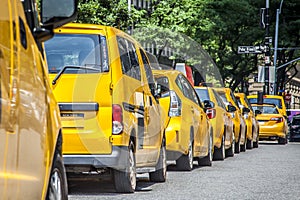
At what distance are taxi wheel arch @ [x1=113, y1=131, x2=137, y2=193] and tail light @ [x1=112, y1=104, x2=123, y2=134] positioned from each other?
15.9 inches

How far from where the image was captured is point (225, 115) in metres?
20.0

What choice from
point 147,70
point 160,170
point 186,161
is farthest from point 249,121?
point 147,70

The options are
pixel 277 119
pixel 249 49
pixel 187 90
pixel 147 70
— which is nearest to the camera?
pixel 147 70

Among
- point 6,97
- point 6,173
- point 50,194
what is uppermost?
point 6,97

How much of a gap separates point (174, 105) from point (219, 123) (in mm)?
4855

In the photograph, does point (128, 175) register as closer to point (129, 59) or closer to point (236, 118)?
point (129, 59)

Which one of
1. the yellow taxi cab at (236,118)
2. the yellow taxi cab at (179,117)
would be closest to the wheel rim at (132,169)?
the yellow taxi cab at (179,117)

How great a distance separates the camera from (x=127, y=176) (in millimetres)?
10375

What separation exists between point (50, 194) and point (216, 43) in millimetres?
45269

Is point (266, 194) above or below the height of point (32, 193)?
below

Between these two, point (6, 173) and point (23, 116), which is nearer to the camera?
point (6, 173)

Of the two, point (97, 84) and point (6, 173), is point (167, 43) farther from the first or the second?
point (6, 173)

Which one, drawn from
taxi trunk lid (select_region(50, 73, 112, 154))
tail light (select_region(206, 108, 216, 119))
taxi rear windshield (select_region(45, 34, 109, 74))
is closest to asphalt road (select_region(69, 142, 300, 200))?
taxi trunk lid (select_region(50, 73, 112, 154))

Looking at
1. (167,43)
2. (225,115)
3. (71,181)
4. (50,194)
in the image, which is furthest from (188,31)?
(50,194)
